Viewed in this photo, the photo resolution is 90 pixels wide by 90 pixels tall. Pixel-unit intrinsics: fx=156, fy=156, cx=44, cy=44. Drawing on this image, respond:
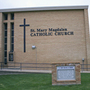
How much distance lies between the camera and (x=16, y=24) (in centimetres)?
2106

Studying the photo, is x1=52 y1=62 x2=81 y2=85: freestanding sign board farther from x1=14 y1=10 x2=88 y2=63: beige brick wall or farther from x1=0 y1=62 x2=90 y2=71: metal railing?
x1=14 y1=10 x2=88 y2=63: beige brick wall

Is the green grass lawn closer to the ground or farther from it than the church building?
closer to the ground

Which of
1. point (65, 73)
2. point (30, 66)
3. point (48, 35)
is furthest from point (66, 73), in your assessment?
point (48, 35)

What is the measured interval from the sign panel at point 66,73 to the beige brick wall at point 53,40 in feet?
33.8

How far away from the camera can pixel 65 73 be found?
383 inches

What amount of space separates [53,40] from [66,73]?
10.9m

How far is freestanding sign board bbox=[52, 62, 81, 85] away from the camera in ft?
31.8

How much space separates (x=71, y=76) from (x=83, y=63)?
10.6 metres

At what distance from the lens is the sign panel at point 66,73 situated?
9711 millimetres

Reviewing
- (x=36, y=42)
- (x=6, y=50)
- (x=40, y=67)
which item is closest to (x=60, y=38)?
(x=36, y=42)

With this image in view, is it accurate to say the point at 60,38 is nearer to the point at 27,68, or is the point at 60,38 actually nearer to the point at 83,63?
the point at 83,63

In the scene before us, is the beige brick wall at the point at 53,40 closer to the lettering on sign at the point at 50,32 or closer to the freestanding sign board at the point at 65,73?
the lettering on sign at the point at 50,32

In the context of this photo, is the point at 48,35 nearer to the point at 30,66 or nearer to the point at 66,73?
the point at 30,66

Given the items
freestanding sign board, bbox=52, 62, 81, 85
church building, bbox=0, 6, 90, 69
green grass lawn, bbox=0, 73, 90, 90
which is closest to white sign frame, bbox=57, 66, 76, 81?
freestanding sign board, bbox=52, 62, 81, 85
